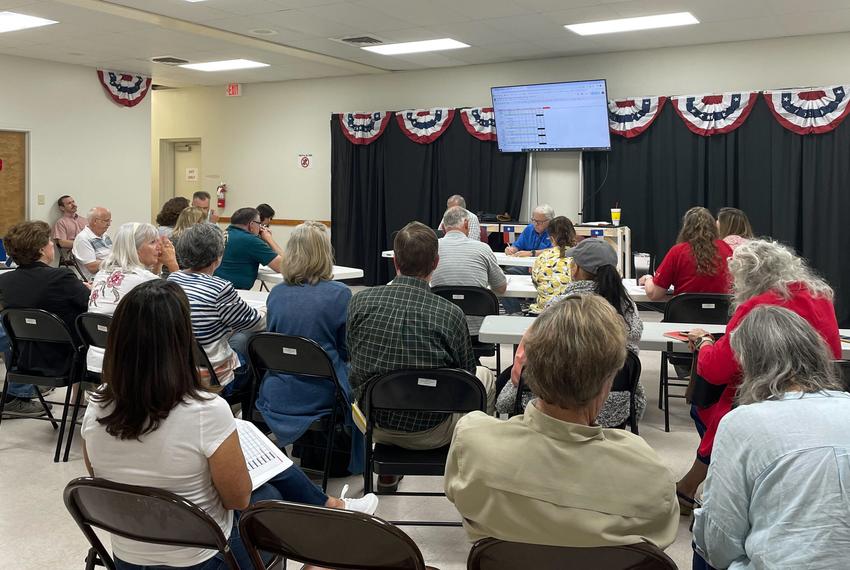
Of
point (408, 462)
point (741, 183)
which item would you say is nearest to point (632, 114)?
point (741, 183)

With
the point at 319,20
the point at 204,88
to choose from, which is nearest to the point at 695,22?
the point at 319,20

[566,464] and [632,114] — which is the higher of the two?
[632,114]

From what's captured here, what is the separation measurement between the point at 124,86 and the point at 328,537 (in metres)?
9.99

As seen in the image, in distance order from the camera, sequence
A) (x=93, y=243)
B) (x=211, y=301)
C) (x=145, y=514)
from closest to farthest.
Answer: (x=145, y=514), (x=211, y=301), (x=93, y=243)

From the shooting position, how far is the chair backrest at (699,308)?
4.43 m

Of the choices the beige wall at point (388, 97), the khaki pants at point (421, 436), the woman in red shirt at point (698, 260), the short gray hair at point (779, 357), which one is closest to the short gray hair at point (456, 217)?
the woman in red shirt at point (698, 260)

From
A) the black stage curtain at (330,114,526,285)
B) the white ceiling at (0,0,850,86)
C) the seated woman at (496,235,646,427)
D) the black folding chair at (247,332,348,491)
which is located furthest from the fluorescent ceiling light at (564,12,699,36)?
the black folding chair at (247,332,348,491)

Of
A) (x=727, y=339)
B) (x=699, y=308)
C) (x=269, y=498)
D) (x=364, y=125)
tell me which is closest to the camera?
(x=269, y=498)

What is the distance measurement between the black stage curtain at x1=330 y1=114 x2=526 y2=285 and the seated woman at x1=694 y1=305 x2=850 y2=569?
297 inches

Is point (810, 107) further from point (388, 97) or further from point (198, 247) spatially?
point (198, 247)

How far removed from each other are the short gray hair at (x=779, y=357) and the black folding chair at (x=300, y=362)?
1735mm

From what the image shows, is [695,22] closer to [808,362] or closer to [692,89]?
[692,89]

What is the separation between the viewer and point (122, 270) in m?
4.01

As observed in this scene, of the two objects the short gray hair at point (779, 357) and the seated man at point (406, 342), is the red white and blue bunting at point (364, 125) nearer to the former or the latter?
the seated man at point (406, 342)
